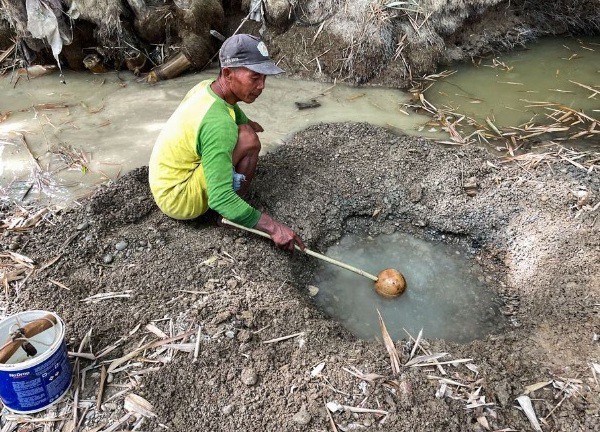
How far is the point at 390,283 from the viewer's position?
10.6 ft

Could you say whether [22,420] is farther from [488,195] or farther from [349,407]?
[488,195]

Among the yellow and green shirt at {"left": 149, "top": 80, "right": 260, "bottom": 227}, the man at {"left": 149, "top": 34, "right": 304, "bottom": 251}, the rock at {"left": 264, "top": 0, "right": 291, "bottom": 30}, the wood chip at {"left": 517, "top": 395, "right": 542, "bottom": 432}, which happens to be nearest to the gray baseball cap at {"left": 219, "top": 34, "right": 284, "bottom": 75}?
the man at {"left": 149, "top": 34, "right": 304, "bottom": 251}

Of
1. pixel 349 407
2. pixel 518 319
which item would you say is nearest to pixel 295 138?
pixel 518 319

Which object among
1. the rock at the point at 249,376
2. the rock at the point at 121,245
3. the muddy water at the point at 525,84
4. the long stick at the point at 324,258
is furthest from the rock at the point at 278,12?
the rock at the point at 249,376

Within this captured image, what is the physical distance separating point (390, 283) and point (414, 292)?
9.3 inches

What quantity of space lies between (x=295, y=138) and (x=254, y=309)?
222 centimetres

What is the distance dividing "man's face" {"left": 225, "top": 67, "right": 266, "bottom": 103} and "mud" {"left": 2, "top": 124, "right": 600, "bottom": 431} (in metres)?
0.98

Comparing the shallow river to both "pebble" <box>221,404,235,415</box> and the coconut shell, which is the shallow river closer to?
the coconut shell

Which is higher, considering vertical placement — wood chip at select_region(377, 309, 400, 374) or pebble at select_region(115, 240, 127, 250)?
pebble at select_region(115, 240, 127, 250)

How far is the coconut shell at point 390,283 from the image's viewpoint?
3223 millimetres

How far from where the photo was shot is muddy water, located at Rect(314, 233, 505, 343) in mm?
3125

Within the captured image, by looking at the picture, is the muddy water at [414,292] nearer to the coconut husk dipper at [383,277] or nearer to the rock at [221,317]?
the coconut husk dipper at [383,277]

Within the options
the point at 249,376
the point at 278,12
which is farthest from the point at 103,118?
the point at 249,376

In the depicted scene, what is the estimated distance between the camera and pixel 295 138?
4.63 meters
